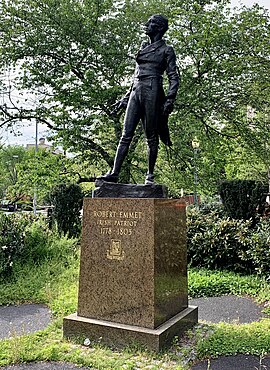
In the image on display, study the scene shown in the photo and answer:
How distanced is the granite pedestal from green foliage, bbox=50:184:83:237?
7940mm

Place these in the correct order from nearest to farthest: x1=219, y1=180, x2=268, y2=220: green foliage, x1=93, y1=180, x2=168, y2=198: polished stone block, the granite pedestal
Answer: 1. the granite pedestal
2. x1=93, y1=180, x2=168, y2=198: polished stone block
3. x1=219, y1=180, x2=268, y2=220: green foliage

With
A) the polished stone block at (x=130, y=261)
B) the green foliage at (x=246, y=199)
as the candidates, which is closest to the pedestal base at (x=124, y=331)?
the polished stone block at (x=130, y=261)

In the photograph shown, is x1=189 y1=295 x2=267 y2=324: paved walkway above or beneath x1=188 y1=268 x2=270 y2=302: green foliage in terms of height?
→ beneath

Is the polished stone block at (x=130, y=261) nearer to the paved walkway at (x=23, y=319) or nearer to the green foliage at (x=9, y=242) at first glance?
the paved walkway at (x=23, y=319)

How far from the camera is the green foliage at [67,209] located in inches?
533

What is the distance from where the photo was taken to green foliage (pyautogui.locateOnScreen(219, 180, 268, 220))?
39.5 ft

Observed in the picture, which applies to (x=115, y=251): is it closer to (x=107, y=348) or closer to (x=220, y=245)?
(x=107, y=348)

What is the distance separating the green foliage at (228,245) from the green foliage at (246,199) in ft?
3.81

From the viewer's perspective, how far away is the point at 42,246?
33.0 feet

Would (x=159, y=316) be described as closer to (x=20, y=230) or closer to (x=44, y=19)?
(x=20, y=230)

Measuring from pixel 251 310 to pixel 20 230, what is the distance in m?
5.35

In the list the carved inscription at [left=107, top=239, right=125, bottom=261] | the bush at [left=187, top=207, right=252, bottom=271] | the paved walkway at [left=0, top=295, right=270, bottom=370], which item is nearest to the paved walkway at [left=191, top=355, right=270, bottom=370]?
the paved walkway at [left=0, top=295, right=270, bottom=370]

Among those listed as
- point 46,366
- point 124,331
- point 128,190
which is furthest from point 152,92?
point 46,366

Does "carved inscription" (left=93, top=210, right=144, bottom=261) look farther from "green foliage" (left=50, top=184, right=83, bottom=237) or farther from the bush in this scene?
"green foliage" (left=50, top=184, right=83, bottom=237)
